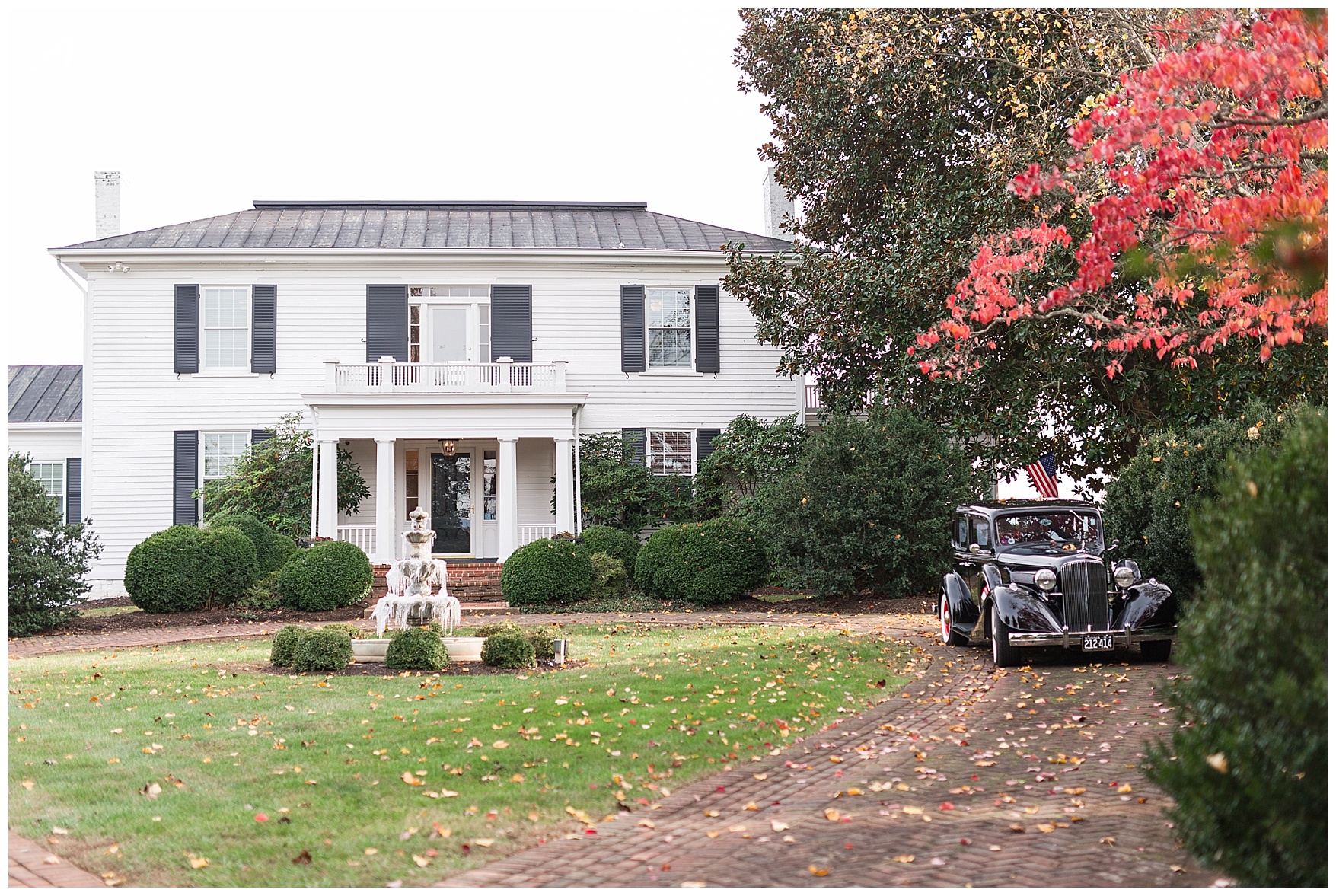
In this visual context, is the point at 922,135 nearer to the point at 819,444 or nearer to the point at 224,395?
the point at 819,444

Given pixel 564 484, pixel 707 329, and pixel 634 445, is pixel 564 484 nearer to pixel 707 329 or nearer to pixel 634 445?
pixel 634 445

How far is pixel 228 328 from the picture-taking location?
22.2m

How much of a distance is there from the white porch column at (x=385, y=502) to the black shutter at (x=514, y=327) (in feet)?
10.3

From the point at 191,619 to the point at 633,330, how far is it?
10.2 m

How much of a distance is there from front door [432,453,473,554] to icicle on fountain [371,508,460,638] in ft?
35.4

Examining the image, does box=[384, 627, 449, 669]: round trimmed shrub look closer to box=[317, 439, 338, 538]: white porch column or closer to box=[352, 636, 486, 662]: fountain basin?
box=[352, 636, 486, 662]: fountain basin

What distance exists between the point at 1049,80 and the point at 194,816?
47.2ft

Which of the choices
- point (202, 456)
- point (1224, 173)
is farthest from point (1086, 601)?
point (202, 456)

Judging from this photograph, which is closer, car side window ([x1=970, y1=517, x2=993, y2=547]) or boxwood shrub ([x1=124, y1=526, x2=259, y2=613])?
car side window ([x1=970, y1=517, x2=993, y2=547])

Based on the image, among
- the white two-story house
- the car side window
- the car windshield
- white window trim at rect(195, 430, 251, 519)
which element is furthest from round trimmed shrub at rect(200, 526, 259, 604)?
the car windshield

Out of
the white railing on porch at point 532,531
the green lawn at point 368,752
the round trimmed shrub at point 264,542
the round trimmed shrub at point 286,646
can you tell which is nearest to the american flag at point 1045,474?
the green lawn at point 368,752

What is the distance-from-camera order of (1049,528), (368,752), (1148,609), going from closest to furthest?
(368,752)
(1148,609)
(1049,528)

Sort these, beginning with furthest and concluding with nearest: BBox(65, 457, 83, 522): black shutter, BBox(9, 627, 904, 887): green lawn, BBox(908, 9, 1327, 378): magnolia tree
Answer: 1. BBox(65, 457, 83, 522): black shutter
2. BBox(908, 9, 1327, 378): magnolia tree
3. BBox(9, 627, 904, 887): green lawn

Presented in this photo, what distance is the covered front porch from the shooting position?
2078 cm
